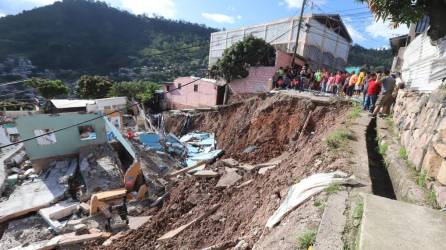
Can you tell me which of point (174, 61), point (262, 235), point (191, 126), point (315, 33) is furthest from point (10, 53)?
point (262, 235)

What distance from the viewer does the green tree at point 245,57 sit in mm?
19016

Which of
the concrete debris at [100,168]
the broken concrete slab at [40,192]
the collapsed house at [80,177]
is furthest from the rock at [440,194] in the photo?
the broken concrete slab at [40,192]

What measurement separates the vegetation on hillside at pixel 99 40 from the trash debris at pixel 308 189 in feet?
198

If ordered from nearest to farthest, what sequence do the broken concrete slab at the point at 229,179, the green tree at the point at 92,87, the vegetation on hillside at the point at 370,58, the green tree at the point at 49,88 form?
the broken concrete slab at the point at 229,179 < the green tree at the point at 49,88 < the green tree at the point at 92,87 < the vegetation on hillside at the point at 370,58

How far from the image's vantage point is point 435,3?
4.47 m

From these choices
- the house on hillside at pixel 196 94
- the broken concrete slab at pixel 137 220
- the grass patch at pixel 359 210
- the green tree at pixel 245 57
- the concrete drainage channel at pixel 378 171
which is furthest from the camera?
the house on hillside at pixel 196 94

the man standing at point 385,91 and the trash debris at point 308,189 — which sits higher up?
the man standing at point 385,91

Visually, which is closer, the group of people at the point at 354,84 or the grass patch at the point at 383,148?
the grass patch at the point at 383,148

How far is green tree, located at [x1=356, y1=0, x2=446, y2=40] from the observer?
4480mm

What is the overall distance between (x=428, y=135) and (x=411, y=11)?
2.27 m

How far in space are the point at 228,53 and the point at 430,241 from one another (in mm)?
18495

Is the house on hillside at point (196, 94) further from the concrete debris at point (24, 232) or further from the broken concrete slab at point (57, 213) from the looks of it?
the concrete debris at point (24, 232)

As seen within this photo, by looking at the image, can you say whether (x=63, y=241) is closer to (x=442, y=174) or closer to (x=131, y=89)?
(x=442, y=174)

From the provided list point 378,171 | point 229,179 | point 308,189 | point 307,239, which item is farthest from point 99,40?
point 307,239
